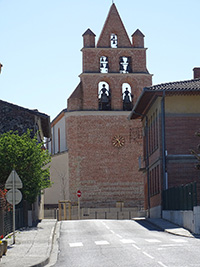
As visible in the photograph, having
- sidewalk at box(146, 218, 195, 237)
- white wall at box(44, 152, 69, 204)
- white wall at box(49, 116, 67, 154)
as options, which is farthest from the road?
white wall at box(49, 116, 67, 154)

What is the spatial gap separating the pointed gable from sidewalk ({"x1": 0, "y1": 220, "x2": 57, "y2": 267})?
123 ft

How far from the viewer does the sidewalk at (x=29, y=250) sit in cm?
1705

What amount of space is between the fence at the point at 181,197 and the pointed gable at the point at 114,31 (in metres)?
29.5

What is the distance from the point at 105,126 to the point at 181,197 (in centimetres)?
3270

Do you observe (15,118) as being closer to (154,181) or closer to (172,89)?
(154,181)

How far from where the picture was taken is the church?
62.7m

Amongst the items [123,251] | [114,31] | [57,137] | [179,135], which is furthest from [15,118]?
[57,137]

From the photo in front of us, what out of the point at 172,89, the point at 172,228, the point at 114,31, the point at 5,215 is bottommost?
the point at 172,228

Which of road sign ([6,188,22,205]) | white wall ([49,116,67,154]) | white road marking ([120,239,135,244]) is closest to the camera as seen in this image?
white road marking ([120,239,135,244])

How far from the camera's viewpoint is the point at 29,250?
67.9 feet

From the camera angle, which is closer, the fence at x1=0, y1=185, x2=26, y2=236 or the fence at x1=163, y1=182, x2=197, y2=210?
the fence at x1=0, y1=185, x2=26, y2=236

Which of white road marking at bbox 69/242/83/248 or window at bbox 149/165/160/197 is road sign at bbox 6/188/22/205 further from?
window at bbox 149/165/160/197

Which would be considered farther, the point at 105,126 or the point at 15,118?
the point at 105,126

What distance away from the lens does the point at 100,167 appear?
63219mm
